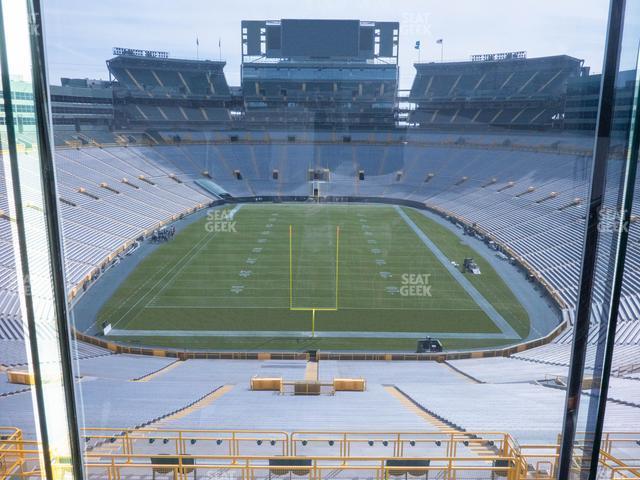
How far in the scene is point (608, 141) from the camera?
942 mm

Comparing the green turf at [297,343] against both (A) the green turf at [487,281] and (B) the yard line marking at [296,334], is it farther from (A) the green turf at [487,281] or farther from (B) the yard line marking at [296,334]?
(A) the green turf at [487,281]

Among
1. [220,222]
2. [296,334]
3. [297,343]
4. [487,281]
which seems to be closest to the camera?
[297,343]

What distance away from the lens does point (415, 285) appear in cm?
720

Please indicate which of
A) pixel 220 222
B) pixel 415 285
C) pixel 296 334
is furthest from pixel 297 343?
pixel 220 222

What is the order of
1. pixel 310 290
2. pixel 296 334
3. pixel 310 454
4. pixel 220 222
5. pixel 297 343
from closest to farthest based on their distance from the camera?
pixel 310 454 → pixel 297 343 → pixel 296 334 → pixel 310 290 → pixel 220 222

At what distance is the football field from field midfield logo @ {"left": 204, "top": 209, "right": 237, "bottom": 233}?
13cm

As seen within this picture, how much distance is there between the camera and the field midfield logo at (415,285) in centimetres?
685

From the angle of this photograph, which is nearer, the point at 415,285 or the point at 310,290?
the point at 310,290

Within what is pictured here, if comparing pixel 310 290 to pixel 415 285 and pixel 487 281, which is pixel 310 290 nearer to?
pixel 415 285

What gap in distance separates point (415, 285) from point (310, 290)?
5.42 ft

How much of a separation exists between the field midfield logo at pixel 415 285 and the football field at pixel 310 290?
16 millimetres

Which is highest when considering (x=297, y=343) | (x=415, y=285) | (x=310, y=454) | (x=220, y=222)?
(x=310, y=454)

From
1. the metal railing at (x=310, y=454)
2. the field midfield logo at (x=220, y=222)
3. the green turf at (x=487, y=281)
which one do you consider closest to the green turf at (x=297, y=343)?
the green turf at (x=487, y=281)

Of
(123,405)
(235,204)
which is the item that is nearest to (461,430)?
(123,405)
